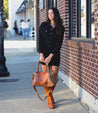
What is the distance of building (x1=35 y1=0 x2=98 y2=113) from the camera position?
5134mm

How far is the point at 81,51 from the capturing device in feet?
19.8

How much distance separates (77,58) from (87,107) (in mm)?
1331

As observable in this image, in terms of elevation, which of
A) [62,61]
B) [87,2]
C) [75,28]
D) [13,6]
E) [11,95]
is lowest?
[11,95]

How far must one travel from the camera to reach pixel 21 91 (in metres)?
7.02

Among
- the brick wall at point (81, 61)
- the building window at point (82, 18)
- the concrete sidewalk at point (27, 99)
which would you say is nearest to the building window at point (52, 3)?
the brick wall at point (81, 61)

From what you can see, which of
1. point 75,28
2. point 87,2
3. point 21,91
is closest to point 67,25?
point 75,28

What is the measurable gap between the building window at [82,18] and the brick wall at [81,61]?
15cm

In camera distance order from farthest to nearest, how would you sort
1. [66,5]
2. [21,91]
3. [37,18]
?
[37,18]
[66,5]
[21,91]

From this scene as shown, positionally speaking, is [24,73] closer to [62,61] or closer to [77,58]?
[62,61]

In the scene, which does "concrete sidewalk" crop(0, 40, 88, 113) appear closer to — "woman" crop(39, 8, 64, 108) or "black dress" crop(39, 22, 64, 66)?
"woman" crop(39, 8, 64, 108)

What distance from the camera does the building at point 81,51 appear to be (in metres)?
5.13

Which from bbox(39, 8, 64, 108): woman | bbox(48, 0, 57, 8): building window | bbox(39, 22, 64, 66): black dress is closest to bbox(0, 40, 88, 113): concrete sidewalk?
bbox(39, 8, 64, 108): woman

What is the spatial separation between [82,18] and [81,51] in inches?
37.9

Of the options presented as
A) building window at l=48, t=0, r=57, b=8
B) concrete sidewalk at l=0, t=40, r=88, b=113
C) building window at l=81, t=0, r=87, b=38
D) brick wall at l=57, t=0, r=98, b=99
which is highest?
building window at l=48, t=0, r=57, b=8
